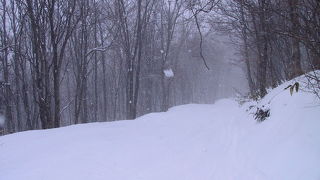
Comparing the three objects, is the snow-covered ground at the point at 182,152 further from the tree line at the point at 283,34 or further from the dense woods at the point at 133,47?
the dense woods at the point at 133,47


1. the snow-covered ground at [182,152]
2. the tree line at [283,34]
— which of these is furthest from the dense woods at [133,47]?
the snow-covered ground at [182,152]

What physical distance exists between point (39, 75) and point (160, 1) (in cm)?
1956

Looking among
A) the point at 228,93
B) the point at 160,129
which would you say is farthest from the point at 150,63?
the point at 228,93

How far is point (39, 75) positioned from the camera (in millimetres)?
16109

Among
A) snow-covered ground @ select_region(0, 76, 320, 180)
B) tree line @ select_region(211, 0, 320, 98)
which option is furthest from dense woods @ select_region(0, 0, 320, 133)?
snow-covered ground @ select_region(0, 76, 320, 180)

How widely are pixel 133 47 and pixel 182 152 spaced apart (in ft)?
76.4

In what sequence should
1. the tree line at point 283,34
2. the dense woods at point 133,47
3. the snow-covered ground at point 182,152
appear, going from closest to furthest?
the snow-covered ground at point 182,152 < the tree line at point 283,34 < the dense woods at point 133,47

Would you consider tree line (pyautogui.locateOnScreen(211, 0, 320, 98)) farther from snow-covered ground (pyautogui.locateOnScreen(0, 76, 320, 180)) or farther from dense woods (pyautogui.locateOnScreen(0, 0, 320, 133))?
snow-covered ground (pyautogui.locateOnScreen(0, 76, 320, 180))

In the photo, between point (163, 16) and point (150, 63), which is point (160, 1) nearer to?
point (163, 16)

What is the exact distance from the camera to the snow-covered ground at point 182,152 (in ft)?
16.7

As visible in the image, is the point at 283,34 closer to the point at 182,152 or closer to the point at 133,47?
the point at 182,152

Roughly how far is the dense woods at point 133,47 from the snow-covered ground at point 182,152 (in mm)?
1223

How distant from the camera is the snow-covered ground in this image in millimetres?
5086

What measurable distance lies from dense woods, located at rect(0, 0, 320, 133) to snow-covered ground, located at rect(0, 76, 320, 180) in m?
1.22
